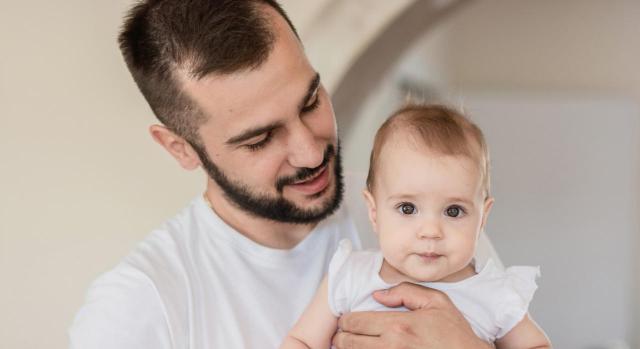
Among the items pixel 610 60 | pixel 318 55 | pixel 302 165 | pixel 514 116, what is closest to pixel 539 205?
pixel 514 116

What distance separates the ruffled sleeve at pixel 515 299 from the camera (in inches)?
59.8

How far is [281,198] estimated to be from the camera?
5.83ft

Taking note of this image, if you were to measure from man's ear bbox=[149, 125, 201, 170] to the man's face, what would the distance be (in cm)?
5

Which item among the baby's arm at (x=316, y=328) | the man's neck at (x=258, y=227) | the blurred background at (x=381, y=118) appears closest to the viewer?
the baby's arm at (x=316, y=328)

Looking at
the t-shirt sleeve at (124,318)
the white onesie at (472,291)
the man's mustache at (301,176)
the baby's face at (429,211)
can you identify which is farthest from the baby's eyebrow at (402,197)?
the t-shirt sleeve at (124,318)

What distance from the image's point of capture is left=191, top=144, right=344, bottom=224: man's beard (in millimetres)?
1769

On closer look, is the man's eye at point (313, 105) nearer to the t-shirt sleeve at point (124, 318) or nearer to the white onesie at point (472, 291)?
the white onesie at point (472, 291)

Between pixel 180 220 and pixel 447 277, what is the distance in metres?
0.58

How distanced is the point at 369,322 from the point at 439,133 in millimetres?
347

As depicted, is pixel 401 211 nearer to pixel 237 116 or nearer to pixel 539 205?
pixel 237 116

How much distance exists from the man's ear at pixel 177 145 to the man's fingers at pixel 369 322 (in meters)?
0.52

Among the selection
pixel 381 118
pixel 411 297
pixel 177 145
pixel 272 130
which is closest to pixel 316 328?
pixel 411 297

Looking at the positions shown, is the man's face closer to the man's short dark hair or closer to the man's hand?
the man's short dark hair

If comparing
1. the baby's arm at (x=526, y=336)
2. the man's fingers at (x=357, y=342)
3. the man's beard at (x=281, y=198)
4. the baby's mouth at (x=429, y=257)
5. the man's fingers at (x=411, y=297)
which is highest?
the man's beard at (x=281, y=198)
